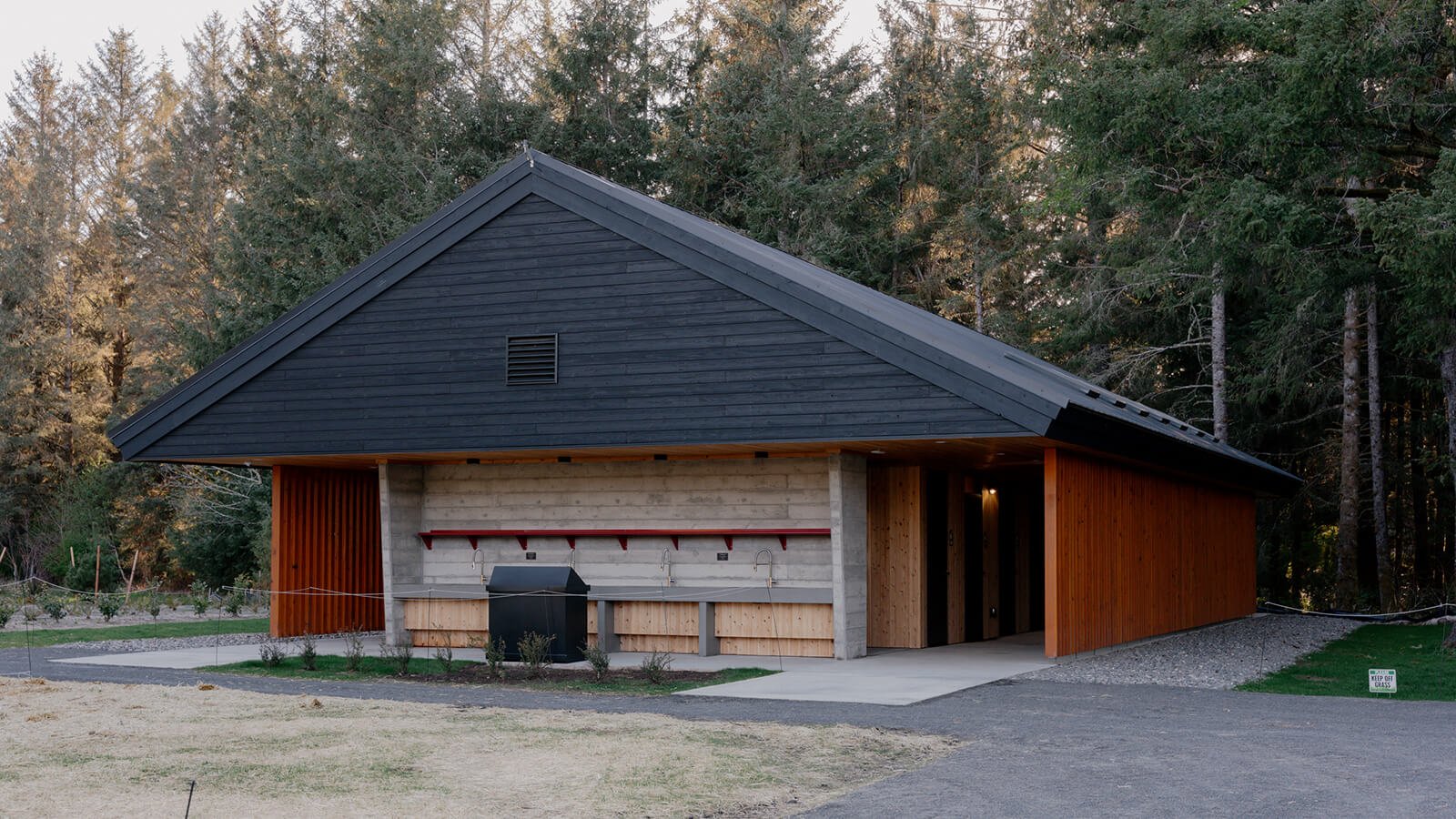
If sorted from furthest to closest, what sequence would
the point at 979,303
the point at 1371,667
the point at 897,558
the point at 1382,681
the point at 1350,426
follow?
the point at 979,303 < the point at 1350,426 < the point at 897,558 < the point at 1371,667 < the point at 1382,681

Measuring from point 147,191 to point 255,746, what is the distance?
38.6 metres

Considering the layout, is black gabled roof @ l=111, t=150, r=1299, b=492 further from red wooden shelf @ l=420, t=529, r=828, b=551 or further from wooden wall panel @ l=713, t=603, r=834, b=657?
wooden wall panel @ l=713, t=603, r=834, b=657

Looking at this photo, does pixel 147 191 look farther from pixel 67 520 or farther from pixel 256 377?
pixel 256 377

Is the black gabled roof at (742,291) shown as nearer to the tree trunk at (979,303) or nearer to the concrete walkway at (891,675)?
the concrete walkway at (891,675)

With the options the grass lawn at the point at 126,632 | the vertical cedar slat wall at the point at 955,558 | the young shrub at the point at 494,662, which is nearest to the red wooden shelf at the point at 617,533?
the young shrub at the point at 494,662

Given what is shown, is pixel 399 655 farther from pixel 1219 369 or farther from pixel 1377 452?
pixel 1377 452

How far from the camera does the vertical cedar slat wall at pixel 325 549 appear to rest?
1948cm

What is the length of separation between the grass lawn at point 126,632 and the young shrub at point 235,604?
1294 mm

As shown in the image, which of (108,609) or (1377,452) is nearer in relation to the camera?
(108,609)

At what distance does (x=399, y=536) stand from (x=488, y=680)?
5.03m

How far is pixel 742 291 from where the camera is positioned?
50.5 feet

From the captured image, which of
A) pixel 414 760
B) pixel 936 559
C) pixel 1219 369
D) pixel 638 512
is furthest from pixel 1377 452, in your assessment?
pixel 414 760

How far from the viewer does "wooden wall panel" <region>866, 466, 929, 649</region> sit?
17.6 meters

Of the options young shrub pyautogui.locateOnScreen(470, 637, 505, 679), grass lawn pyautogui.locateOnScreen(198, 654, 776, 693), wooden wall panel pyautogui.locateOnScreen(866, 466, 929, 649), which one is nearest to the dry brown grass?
grass lawn pyautogui.locateOnScreen(198, 654, 776, 693)
